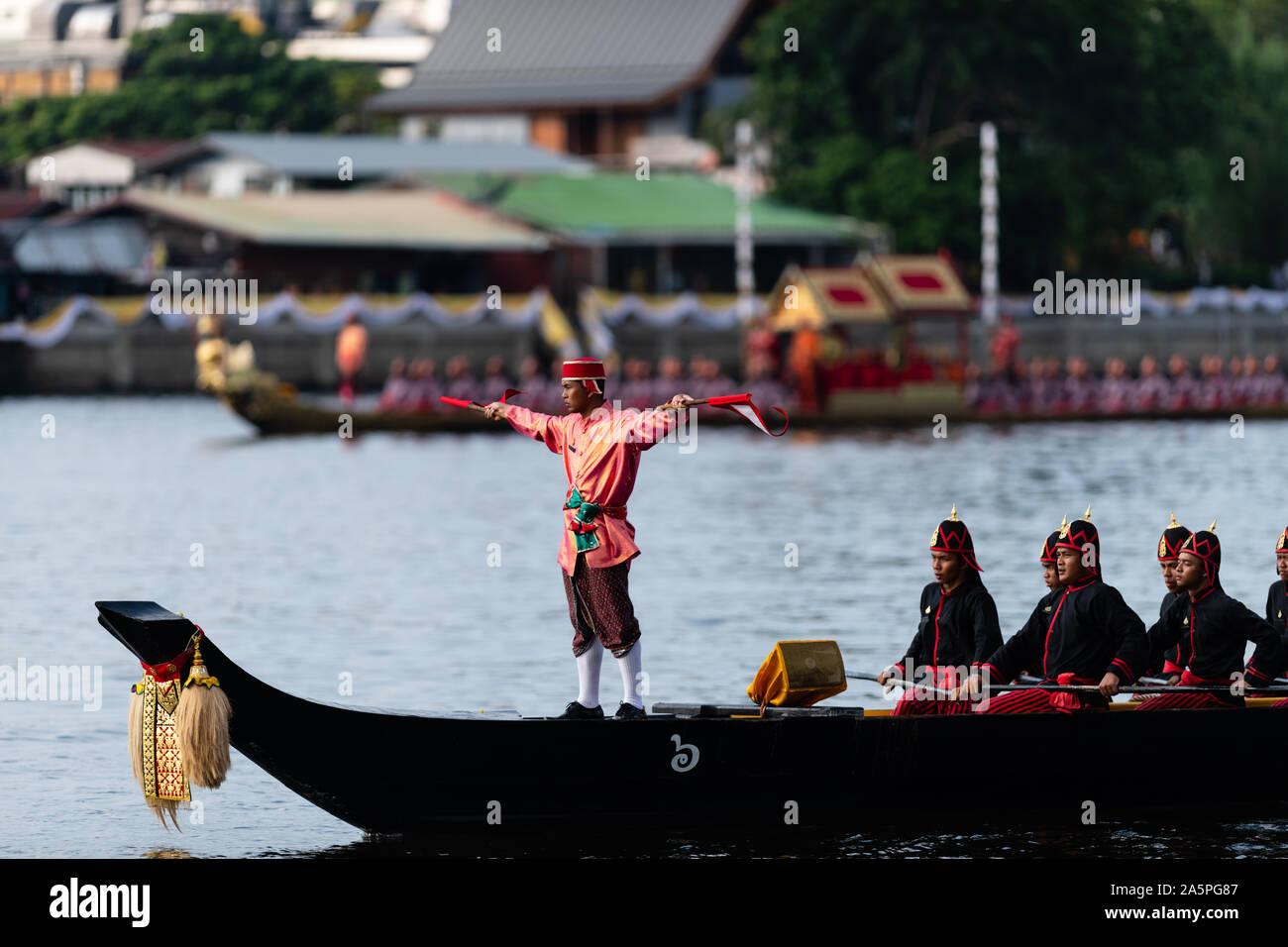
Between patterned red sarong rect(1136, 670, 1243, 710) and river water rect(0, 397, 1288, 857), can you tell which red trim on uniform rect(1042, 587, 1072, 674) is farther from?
river water rect(0, 397, 1288, 857)

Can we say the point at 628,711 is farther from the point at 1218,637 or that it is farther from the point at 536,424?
the point at 1218,637

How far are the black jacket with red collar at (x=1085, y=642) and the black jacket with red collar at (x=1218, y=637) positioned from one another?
0.54 m

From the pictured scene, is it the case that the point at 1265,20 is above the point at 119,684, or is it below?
above

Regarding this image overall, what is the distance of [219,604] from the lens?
2445 centimetres

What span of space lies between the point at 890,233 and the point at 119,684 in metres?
45.8

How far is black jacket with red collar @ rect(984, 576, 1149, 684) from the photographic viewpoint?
515 inches

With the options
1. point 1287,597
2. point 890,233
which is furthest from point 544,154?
point 1287,597

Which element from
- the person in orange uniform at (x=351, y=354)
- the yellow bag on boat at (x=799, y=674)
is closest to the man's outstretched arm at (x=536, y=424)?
the yellow bag on boat at (x=799, y=674)

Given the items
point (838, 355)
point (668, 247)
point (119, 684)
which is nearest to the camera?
point (119, 684)

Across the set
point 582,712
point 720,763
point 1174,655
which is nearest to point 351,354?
point 1174,655

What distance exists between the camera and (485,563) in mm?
27672

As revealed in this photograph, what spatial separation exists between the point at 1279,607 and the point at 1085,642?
5.62ft

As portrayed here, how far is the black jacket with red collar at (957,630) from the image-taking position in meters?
13.1
